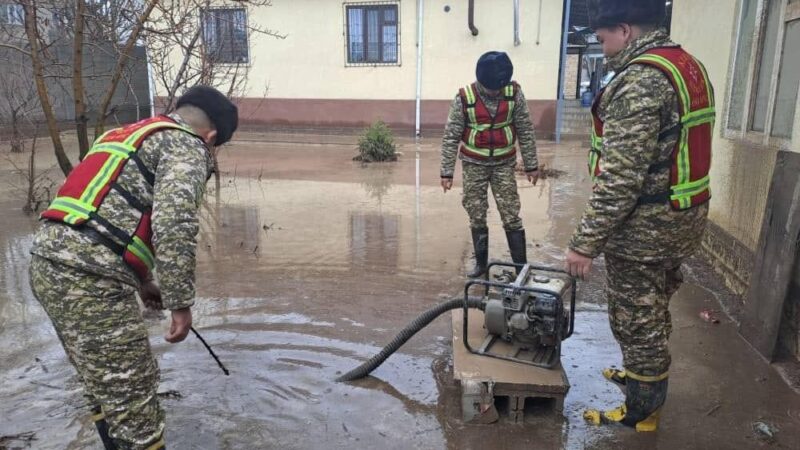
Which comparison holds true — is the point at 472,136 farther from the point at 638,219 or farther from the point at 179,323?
the point at 179,323

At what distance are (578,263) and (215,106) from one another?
169 centimetres

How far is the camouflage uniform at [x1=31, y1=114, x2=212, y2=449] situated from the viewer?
2.13 metres

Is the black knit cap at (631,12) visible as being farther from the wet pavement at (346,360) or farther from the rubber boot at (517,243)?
the rubber boot at (517,243)

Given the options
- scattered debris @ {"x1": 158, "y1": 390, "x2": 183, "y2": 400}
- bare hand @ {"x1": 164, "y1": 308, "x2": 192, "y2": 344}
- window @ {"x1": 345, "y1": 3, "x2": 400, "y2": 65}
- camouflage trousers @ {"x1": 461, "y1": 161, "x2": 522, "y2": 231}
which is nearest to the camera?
bare hand @ {"x1": 164, "y1": 308, "x2": 192, "y2": 344}

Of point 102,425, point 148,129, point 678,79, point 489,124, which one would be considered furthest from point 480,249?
point 148,129

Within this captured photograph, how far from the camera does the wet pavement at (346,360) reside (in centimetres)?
296

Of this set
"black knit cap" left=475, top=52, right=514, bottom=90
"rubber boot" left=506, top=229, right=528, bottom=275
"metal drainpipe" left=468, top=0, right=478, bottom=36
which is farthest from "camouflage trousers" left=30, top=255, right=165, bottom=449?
"metal drainpipe" left=468, top=0, right=478, bottom=36

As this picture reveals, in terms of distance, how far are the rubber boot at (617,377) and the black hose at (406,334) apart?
903 millimetres

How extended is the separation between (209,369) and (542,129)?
14604 mm

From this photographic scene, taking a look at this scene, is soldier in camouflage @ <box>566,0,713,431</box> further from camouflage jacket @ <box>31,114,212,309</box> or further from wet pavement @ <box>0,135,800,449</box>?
camouflage jacket @ <box>31,114,212,309</box>

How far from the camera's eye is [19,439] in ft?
9.58

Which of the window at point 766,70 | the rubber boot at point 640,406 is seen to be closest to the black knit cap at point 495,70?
the window at point 766,70

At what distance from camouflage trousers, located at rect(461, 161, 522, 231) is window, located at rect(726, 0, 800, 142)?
192 centimetres

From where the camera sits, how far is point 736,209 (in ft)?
15.6
